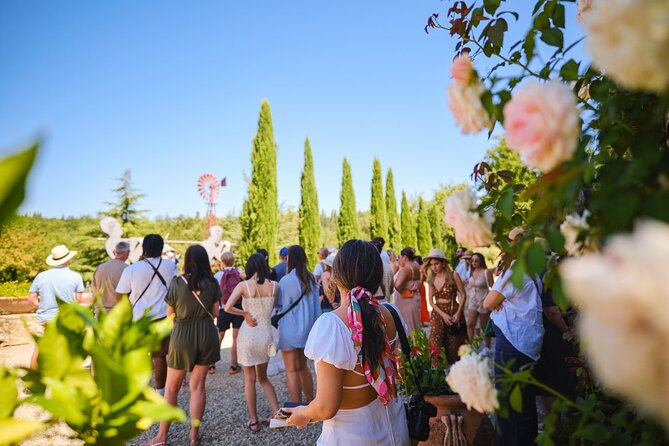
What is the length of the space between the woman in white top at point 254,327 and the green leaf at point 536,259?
414cm

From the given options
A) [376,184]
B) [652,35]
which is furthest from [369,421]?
[376,184]

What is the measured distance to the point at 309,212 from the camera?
20875mm

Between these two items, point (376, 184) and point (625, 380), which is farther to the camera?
point (376, 184)

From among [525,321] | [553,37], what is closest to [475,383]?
[553,37]

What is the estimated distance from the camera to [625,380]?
1.28 ft

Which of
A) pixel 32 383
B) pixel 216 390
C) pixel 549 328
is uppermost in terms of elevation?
pixel 32 383

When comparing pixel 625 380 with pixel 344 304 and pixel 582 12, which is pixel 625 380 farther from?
pixel 344 304

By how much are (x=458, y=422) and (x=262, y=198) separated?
15360mm

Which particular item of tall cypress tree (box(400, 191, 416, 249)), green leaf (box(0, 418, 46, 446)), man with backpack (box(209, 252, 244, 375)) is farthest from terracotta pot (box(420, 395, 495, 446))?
tall cypress tree (box(400, 191, 416, 249))

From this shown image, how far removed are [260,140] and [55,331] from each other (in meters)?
18.2

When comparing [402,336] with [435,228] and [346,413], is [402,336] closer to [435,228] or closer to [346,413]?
[346,413]

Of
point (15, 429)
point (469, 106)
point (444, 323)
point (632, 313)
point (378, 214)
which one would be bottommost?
point (444, 323)

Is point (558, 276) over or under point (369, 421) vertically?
over

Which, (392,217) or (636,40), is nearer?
(636,40)
